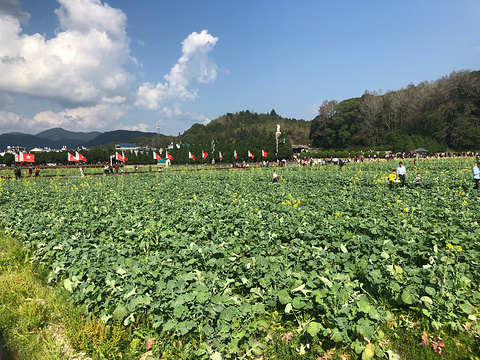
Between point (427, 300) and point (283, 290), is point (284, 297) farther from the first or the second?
point (427, 300)

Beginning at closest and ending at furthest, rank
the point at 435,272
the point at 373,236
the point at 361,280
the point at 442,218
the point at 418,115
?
the point at 435,272
the point at 361,280
the point at 373,236
the point at 442,218
the point at 418,115

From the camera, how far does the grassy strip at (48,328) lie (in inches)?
171

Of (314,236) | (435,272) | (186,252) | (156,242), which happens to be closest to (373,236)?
(314,236)

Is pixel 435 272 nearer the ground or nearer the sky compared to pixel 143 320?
nearer the sky

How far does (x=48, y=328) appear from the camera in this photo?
5.07m

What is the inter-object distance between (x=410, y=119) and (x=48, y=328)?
103824 millimetres

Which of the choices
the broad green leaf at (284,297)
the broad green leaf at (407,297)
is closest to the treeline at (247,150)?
the broad green leaf at (407,297)

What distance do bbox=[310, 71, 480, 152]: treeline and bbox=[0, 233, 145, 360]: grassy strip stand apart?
84481 mm

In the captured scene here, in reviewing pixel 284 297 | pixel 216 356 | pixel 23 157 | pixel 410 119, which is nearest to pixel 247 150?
pixel 410 119

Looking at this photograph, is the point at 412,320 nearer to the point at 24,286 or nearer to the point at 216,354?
the point at 216,354

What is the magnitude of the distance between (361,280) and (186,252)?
154 inches

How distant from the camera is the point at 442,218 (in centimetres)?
1108

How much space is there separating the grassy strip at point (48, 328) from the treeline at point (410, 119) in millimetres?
84481

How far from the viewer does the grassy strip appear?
4355 millimetres
